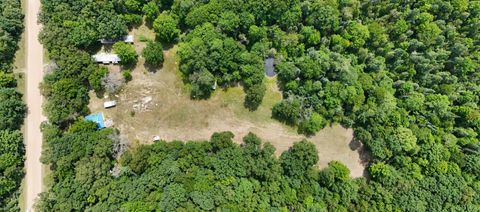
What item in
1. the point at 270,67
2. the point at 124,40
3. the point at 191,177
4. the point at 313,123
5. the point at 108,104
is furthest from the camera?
the point at 270,67

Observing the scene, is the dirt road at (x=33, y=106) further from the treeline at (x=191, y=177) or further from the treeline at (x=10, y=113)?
the treeline at (x=191, y=177)

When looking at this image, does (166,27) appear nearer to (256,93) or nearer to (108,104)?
(108,104)

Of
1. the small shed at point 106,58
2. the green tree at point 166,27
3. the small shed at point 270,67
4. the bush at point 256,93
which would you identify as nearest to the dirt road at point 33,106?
the small shed at point 106,58

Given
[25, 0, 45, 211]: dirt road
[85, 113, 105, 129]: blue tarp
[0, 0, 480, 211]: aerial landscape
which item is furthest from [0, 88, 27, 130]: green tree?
[85, 113, 105, 129]: blue tarp

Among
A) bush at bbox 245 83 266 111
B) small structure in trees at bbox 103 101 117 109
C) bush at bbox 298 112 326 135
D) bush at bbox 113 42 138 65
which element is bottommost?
small structure in trees at bbox 103 101 117 109

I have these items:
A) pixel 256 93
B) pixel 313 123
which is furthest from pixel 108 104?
pixel 313 123

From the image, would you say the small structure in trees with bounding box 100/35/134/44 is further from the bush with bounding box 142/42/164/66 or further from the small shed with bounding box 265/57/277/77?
the small shed with bounding box 265/57/277/77
